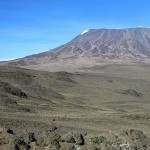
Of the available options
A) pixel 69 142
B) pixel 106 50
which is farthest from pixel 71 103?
pixel 106 50

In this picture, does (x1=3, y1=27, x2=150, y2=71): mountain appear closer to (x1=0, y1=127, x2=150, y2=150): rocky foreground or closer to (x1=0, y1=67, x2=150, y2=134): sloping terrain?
(x1=0, y1=67, x2=150, y2=134): sloping terrain

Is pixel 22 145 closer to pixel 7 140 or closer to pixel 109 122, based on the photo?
pixel 7 140

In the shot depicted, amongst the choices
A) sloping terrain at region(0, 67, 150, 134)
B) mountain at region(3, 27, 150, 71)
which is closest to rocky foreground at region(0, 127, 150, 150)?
sloping terrain at region(0, 67, 150, 134)

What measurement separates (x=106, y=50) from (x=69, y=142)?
157060mm

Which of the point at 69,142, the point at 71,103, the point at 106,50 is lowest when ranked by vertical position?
the point at 71,103

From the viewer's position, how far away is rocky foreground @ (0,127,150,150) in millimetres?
15258

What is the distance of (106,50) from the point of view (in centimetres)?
17238

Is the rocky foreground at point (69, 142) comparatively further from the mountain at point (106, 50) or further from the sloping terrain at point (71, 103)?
the mountain at point (106, 50)

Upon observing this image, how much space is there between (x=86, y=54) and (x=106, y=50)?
10283 millimetres

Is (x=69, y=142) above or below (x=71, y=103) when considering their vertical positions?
above

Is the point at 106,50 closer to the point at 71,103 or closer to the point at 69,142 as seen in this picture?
the point at 71,103

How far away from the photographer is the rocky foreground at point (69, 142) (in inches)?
601

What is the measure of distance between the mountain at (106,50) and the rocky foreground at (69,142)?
407 feet

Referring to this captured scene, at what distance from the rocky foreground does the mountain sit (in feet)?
407
